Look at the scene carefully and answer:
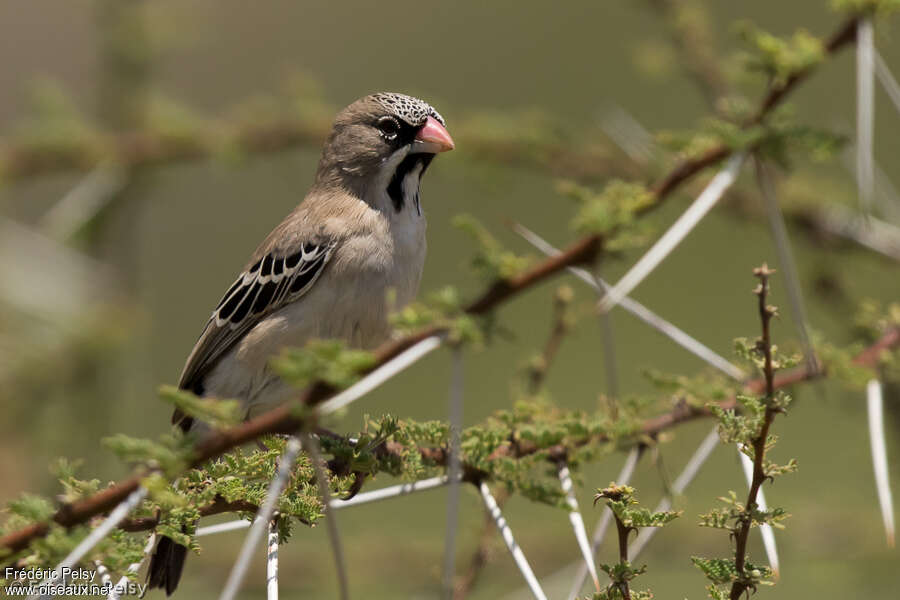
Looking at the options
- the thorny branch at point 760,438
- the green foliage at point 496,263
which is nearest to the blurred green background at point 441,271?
the green foliage at point 496,263

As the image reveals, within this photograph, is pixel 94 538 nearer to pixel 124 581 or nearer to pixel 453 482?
pixel 124 581

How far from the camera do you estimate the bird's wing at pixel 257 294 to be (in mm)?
3912

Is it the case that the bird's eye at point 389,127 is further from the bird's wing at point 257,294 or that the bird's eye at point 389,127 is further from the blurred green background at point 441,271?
the bird's wing at point 257,294

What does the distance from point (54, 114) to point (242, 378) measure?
4.04 ft

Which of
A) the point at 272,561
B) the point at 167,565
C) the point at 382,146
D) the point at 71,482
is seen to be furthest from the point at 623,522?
the point at 382,146

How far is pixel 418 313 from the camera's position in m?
1.59

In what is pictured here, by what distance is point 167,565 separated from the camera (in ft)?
10.9

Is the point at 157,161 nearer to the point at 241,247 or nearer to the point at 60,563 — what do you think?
the point at 60,563

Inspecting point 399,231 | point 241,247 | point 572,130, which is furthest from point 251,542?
point 241,247

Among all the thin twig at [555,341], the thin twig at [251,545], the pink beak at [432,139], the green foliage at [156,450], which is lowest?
the thin twig at [251,545]

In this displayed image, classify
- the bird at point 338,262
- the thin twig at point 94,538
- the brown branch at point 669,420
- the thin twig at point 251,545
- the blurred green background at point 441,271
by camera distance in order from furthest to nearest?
1. the bird at point 338,262
2. the blurred green background at point 441,271
3. the brown branch at point 669,420
4. the thin twig at point 94,538
5. the thin twig at point 251,545

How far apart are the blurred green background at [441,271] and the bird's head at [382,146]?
111mm

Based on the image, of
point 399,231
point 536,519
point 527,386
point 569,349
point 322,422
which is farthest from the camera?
point 569,349

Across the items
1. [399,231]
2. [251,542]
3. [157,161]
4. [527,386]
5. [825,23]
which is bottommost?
[251,542]
